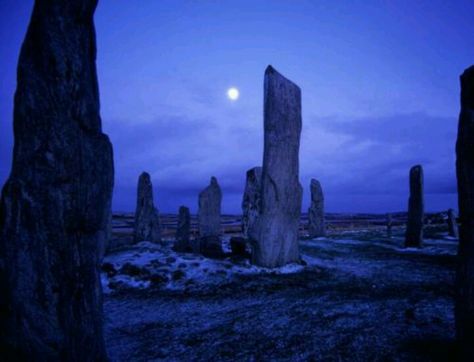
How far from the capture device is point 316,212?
15.9 m

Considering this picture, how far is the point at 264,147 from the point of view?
278 inches

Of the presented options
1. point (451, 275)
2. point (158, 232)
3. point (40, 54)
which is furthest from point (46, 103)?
point (158, 232)

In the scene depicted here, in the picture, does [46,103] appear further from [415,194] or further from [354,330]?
[415,194]

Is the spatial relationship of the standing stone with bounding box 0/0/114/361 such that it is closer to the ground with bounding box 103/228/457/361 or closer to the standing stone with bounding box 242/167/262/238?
the ground with bounding box 103/228/457/361

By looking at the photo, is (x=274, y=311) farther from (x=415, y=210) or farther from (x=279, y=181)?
(x=415, y=210)

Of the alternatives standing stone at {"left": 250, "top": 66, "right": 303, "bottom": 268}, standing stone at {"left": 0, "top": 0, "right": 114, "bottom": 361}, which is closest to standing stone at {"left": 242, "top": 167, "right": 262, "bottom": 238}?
standing stone at {"left": 250, "top": 66, "right": 303, "bottom": 268}

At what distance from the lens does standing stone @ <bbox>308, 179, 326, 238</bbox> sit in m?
15.8

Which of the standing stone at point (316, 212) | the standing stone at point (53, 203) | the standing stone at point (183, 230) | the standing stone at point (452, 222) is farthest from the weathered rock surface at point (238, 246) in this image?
the standing stone at point (452, 222)

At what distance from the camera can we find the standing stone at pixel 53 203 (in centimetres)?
204

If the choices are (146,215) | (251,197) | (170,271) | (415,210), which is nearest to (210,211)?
(251,197)

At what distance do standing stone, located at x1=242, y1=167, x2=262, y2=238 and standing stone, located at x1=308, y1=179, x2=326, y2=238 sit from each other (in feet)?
15.5

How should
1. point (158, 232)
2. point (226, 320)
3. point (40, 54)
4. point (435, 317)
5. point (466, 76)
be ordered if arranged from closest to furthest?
point (40, 54) < point (466, 76) < point (435, 317) < point (226, 320) < point (158, 232)

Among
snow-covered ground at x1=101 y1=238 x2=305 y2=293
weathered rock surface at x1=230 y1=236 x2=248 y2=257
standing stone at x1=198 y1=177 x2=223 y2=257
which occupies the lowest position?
snow-covered ground at x1=101 y1=238 x2=305 y2=293

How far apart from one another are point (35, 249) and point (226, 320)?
2.41 m
